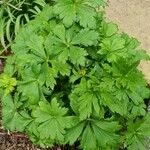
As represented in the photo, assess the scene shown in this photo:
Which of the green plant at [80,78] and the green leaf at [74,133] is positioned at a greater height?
the green plant at [80,78]

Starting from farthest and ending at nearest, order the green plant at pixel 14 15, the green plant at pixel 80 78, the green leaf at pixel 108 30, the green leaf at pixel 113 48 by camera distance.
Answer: the green plant at pixel 14 15, the green leaf at pixel 108 30, the green leaf at pixel 113 48, the green plant at pixel 80 78

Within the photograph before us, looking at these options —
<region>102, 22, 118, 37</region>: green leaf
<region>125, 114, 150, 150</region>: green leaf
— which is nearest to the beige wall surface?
<region>102, 22, 118, 37</region>: green leaf

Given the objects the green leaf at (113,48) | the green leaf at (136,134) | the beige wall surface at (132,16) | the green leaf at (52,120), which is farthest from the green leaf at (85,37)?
the beige wall surface at (132,16)

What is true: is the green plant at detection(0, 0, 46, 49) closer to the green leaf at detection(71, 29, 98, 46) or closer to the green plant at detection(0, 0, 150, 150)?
the green plant at detection(0, 0, 150, 150)

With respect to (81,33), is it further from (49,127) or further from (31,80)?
(49,127)

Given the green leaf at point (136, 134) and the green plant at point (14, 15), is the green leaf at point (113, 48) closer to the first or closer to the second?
the green leaf at point (136, 134)

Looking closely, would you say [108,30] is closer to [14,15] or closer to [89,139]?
[89,139]

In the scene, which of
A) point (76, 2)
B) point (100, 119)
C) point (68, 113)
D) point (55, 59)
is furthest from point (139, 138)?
point (76, 2)

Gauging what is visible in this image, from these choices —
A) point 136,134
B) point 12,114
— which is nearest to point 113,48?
point 136,134
